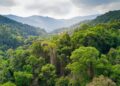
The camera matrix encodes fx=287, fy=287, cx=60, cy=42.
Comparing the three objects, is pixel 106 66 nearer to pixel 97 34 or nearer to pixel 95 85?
pixel 95 85

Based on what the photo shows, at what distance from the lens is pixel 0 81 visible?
6862 cm

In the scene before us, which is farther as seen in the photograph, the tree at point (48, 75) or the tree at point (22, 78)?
the tree at point (22, 78)

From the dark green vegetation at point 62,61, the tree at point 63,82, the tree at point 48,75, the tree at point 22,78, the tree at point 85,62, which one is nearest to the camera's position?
the tree at point 85,62

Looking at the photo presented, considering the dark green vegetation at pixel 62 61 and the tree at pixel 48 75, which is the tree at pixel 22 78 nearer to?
the dark green vegetation at pixel 62 61

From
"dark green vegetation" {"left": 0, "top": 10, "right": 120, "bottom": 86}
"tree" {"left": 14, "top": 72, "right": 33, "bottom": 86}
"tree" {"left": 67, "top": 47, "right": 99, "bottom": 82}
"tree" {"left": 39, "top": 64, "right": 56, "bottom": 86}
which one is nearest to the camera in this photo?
"tree" {"left": 67, "top": 47, "right": 99, "bottom": 82}

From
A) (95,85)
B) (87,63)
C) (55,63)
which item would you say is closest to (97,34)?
(55,63)

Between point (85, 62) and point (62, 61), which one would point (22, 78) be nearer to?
point (62, 61)

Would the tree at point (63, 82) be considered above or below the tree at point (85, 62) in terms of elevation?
below

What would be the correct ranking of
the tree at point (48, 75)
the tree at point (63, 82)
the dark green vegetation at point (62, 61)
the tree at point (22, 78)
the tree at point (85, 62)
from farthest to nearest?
the tree at point (22, 78) < the tree at point (48, 75) < the tree at point (63, 82) < the dark green vegetation at point (62, 61) < the tree at point (85, 62)

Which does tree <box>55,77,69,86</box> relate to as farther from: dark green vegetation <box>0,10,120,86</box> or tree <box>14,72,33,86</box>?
tree <box>14,72,33,86</box>

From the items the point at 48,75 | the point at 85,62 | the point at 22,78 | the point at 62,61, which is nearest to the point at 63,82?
the point at 48,75

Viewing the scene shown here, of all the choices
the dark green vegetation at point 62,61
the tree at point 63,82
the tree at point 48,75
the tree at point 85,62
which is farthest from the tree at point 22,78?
the tree at point 85,62

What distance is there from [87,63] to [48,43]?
62.0 ft


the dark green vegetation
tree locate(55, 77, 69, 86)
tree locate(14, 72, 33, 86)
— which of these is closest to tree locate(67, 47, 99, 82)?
the dark green vegetation
